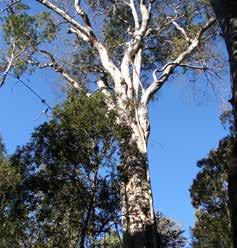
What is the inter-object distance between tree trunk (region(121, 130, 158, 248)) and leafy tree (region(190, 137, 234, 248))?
14.6 feet

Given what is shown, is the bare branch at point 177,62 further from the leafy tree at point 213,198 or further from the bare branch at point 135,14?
the leafy tree at point 213,198

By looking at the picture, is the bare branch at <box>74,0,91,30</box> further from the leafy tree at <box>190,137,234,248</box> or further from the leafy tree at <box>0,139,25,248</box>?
the leafy tree at <box>0,139,25,248</box>

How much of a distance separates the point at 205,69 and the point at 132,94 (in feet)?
14.5

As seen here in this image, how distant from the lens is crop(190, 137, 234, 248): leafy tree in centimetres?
1473

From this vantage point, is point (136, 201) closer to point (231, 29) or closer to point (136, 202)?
point (136, 202)

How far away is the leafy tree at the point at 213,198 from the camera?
14.7 meters

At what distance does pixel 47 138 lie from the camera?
8883mm

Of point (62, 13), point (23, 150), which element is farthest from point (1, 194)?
point (62, 13)

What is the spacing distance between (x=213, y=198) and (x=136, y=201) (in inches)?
256

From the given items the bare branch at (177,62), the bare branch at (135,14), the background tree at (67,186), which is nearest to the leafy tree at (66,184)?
the background tree at (67,186)

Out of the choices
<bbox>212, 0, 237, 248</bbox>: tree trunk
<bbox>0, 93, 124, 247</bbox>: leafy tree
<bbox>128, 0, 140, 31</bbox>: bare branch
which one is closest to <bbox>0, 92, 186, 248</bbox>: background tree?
<bbox>0, 93, 124, 247</bbox>: leafy tree

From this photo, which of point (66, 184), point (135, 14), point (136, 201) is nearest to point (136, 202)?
point (136, 201)

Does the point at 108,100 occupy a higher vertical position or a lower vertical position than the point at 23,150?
higher

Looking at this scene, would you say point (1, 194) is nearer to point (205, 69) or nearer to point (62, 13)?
point (62, 13)
